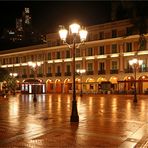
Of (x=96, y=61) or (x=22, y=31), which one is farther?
(x=22, y=31)

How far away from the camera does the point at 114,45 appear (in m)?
47.0

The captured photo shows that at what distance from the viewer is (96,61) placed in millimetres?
49375

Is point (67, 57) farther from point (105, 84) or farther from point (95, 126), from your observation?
point (95, 126)

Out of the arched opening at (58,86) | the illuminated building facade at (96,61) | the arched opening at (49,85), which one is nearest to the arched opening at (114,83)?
the illuminated building facade at (96,61)

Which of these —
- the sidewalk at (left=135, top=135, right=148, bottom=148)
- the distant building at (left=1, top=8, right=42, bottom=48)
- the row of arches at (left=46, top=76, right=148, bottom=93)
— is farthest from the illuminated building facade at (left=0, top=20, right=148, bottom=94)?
the distant building at (left=1, top=8, right=42, bottom=48)

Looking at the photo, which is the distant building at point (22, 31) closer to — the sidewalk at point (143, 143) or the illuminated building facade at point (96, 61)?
the illuminated building facade at point (96, 61)

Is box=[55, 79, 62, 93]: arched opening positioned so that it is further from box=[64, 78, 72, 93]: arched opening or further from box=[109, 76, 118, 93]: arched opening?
box=[109, 76, 118, 93]: arched opening

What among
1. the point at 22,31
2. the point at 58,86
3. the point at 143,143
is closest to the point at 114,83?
the point at 58,86

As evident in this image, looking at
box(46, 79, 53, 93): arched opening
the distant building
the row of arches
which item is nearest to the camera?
the row of arches

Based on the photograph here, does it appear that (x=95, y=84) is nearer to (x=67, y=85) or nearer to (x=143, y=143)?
(x=67, y=85)

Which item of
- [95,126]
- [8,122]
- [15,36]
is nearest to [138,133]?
[95,126]

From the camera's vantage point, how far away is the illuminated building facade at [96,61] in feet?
148

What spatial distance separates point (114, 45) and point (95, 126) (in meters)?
36.7

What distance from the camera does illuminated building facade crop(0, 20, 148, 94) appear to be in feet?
148
